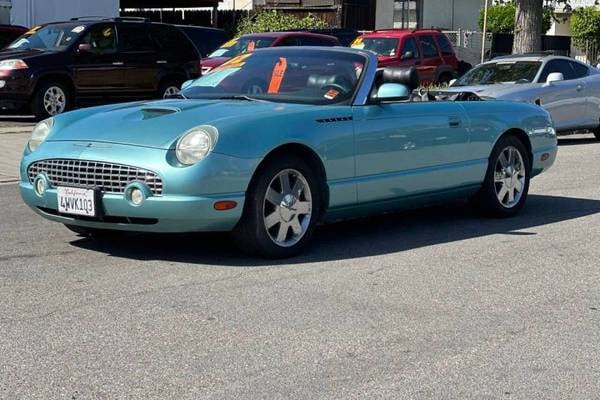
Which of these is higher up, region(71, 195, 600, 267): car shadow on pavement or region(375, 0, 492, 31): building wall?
Result: region(375, 0, 492, 31): building wall

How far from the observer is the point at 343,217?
7.33m

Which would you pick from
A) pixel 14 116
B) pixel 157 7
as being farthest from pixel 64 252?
pixel 157 7

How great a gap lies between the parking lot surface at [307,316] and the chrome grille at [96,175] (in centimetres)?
53

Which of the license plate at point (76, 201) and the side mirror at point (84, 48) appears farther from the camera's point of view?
the side mirror at point (84, 48)

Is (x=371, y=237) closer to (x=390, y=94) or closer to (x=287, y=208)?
(x=390, y=94)

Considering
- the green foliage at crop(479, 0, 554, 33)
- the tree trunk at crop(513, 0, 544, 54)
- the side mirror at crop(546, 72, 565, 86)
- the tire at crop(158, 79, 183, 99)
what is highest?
the green foliage at crop(479, 0, 554, 33)

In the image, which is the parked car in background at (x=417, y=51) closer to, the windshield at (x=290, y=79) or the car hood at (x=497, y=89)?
the car hood at (x=497, y=89)

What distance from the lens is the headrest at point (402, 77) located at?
307 inches

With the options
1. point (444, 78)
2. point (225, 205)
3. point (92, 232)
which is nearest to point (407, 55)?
point (444, 78)

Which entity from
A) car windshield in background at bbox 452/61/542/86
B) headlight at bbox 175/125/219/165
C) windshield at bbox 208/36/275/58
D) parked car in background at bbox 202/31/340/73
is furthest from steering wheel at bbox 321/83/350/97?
windshield at bbox 208/36/275/58

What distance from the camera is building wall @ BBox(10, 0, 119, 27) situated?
24.5m

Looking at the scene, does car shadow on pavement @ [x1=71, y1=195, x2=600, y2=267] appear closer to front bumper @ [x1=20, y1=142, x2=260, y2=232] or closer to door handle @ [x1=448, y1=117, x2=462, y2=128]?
front bumper @ [x1=20, y1=142, x2=260, y2=232]

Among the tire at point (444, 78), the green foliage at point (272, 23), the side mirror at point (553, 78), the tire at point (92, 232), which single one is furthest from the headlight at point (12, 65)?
the green foliage at point (272, 23)

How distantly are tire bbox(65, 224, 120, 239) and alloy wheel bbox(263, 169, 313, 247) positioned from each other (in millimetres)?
1292
